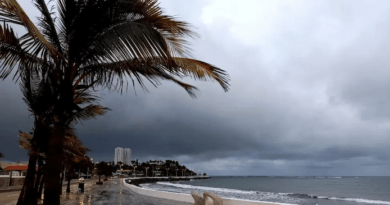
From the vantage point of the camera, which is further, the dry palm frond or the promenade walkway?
the promenade walkway

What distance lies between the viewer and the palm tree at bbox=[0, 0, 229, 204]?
3498mm

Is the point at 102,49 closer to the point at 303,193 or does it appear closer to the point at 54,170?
the point at 54,170

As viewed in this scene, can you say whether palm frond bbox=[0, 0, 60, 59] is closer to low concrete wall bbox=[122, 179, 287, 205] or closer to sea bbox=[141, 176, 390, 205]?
low concrete wall bbox=[122, 179, 287, 205]

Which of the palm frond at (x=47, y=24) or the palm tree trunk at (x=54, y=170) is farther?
the palm frond at (x=47, y=24)

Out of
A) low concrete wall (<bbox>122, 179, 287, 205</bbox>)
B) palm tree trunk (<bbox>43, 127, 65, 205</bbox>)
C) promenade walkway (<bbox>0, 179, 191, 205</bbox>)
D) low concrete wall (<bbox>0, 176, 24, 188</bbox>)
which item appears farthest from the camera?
low concrete wall (<bbox>0, 176, 24, 188</bbox>)

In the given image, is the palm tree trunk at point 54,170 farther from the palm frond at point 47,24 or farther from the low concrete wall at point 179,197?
the low concrete wall at point 179,197

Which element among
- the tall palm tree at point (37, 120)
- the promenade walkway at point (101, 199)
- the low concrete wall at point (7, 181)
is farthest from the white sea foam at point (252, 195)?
the tall palm tree at point (37, 120)

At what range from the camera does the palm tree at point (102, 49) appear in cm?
350

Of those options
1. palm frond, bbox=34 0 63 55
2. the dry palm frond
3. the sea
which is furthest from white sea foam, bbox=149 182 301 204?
palm frond, bbox=34 0 63 55

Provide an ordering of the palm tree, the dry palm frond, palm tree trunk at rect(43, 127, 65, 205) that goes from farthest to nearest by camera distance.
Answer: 1. the dry palm frond
2. palm tree trunk at rect(43, 127, 65, 205)
3. the palm tree

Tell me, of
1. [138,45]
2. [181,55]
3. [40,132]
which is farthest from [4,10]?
[40,132]

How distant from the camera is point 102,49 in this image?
12.4 feet

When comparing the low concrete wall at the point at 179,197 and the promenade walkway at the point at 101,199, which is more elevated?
the low concrete wall at the point at 179,197

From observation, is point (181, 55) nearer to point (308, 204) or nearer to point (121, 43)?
point (121, 43)
